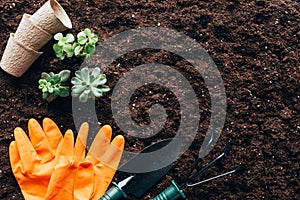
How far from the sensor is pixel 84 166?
1.90 m

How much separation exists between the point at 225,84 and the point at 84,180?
21.3 inches

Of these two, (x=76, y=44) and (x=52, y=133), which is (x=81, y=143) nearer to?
(x=52, y=133)

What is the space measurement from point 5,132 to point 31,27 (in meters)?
0.35

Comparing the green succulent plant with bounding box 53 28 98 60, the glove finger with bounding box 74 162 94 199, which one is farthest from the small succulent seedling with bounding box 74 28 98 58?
the glove finger with bounding box 74 162 94 199

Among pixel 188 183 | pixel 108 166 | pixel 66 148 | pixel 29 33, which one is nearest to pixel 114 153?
pixel 108 166

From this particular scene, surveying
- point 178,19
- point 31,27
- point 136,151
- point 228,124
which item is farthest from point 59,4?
point 228,124

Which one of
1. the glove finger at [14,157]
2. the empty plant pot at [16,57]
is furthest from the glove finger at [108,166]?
the empty plant pot at [16,57]

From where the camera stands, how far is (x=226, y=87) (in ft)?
6.38

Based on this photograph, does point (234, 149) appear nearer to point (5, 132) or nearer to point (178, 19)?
point (178, 19)

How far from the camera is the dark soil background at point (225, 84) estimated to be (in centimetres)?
193

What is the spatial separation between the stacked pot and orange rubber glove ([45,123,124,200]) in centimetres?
27

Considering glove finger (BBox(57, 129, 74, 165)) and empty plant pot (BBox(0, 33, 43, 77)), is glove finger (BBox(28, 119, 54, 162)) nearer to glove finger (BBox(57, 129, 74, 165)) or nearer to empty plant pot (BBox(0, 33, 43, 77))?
glove finger (BBox(57, 129, 74, 165))

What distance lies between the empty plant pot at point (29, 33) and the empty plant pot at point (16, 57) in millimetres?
17

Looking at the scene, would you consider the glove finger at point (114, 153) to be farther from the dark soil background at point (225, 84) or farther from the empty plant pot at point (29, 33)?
the empty plant pot at point (29, 33)
